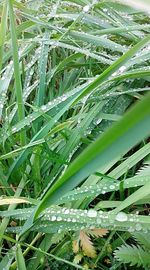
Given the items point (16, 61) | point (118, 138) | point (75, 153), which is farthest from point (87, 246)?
point (118, 138)

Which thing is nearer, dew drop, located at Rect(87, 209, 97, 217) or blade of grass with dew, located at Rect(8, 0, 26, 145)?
dew drop, located at Rect(87, 209, 97, 217)

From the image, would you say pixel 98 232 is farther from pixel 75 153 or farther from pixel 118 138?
pixel 118 138

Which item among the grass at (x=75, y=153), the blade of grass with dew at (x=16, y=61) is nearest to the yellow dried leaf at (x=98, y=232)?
the grass at (x=75, y=153)

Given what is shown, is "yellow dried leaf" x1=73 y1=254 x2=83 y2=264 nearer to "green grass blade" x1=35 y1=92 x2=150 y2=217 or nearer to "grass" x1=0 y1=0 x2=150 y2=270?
"grass" x1=0 y1=0 x2=150 y2=270

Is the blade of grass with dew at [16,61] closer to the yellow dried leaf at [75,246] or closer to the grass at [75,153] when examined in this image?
the grass at [75,153]

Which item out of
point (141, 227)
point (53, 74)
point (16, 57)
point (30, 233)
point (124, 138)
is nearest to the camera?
point (124, 138)

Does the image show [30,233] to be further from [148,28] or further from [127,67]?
[148,28]

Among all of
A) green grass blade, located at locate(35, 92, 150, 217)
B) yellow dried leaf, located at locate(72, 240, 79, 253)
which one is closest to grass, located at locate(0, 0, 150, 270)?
yellow dried leaf, located at locate(72, 240, 79, 253)

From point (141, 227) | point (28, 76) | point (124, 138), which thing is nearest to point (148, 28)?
point (28, 76)
